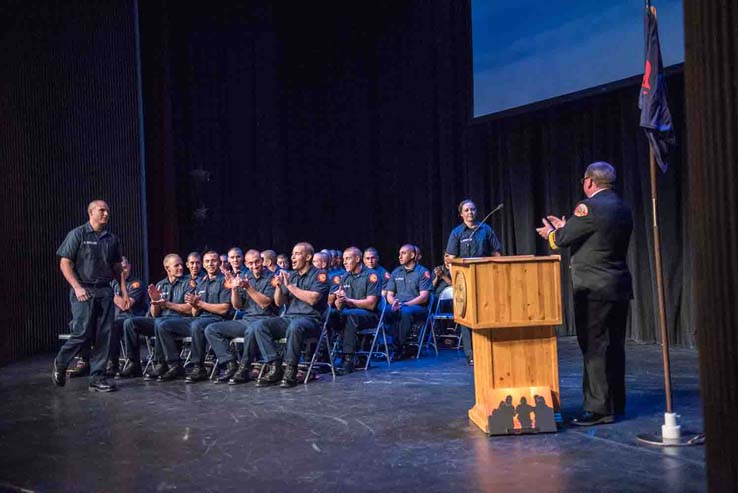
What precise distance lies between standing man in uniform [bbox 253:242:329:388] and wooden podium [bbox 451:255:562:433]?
7.61ft

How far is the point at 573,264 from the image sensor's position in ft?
15.1

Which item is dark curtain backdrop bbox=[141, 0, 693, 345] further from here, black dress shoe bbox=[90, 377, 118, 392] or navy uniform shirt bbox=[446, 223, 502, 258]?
black dress shoe bbox=[90, 377, 118, 392]

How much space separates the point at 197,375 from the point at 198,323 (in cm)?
48

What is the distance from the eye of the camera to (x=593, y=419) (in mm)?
4477

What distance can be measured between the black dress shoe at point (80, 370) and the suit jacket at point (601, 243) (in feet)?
16.9

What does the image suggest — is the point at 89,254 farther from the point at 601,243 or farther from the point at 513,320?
the point at 601,243

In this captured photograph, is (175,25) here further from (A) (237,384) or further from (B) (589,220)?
(B) (589,220)

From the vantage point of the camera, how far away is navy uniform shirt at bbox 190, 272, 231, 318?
7.15 metres

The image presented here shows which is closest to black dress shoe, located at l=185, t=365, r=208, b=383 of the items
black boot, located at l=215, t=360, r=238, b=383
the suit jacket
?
black boot, located at l=215, t=360, r=238, b=383

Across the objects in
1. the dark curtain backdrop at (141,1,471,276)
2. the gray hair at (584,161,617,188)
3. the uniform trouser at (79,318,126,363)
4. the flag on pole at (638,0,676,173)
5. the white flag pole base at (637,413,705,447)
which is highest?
the dark curtain backdrop at (141,1,471,276)

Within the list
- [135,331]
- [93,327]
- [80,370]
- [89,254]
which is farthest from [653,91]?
[80,370]

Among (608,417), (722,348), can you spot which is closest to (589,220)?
(608,417)

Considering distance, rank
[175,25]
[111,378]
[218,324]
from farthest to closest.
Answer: [175,25]
[111,378]
[218,324]

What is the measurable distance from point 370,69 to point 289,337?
22.1 feet
